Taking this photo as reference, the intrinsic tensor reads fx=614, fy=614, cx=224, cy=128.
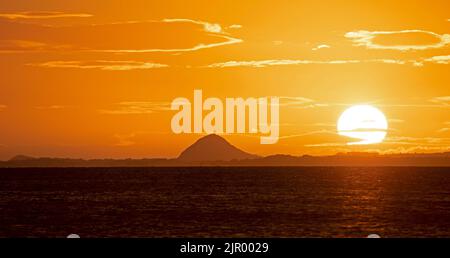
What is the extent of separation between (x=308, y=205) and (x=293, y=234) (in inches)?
1356

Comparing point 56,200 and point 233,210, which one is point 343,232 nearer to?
point 233,210
